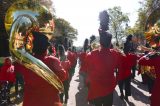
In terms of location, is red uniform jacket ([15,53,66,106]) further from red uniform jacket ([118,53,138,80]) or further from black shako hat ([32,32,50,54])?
red uniform jacket ([118,53,138,80])

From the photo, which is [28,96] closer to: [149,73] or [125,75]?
[149,73]

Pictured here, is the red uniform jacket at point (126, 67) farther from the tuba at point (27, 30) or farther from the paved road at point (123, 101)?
the tuba at point (27, 30)

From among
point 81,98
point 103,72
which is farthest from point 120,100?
point 103,72

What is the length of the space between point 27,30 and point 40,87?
70 centimetres

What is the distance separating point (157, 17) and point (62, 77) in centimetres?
199

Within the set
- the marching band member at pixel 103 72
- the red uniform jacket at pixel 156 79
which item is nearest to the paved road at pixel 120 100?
the marching band member at pixel 103 72

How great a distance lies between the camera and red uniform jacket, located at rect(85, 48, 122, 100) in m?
6.45

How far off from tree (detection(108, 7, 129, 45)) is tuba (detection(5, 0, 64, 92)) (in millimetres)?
66095

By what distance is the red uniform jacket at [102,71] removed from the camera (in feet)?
21.2

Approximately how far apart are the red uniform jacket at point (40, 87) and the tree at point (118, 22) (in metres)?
65.9

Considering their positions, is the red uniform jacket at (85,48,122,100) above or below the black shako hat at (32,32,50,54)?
below

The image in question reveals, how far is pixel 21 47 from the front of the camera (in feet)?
14.0

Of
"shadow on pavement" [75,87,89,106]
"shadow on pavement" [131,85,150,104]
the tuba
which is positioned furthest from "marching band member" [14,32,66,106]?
"shadow on pavement" [131,85,150,104]

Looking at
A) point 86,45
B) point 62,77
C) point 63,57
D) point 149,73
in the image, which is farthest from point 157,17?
point 86,45
